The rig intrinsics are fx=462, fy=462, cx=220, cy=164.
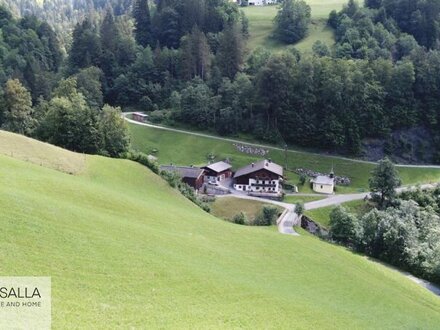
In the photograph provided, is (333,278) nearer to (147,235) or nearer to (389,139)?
(147,235)

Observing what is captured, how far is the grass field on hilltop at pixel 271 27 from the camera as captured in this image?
13000cm

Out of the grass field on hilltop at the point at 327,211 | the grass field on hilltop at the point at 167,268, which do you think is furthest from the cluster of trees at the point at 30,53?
the grass field on hilltop at the point at 167,268

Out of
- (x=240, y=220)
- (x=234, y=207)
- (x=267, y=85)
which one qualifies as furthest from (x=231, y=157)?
(x=240, y=220)

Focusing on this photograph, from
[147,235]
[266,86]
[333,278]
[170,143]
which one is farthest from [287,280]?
[266,86]

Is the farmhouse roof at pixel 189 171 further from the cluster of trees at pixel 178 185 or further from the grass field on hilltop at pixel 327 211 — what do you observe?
the grass field on hilltop at pixel 327 211

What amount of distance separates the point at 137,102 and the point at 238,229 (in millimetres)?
70937

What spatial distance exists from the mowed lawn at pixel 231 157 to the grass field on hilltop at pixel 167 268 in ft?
128

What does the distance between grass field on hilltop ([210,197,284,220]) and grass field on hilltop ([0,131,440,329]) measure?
61.0ft

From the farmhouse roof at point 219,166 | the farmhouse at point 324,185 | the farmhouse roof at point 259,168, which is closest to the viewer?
the farmhouse roof at point 259,168

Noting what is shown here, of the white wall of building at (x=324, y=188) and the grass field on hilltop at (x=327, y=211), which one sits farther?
the white wall of building at (x=324, y=188)

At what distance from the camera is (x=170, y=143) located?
89125 mm

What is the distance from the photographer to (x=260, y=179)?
76.1m

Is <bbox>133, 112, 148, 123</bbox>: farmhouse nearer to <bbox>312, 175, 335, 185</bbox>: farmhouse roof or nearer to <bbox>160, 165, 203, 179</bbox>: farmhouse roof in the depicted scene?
<bbox>160, 165, 203, 179</bbox>: farmhouse roof

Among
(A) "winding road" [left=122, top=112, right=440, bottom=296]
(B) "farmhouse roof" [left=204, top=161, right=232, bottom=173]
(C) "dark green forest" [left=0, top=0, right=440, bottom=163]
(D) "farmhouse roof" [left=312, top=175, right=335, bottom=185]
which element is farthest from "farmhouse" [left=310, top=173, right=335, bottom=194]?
(C) "dark green forest" [left=0, top=0, right=440, bottom=163]
